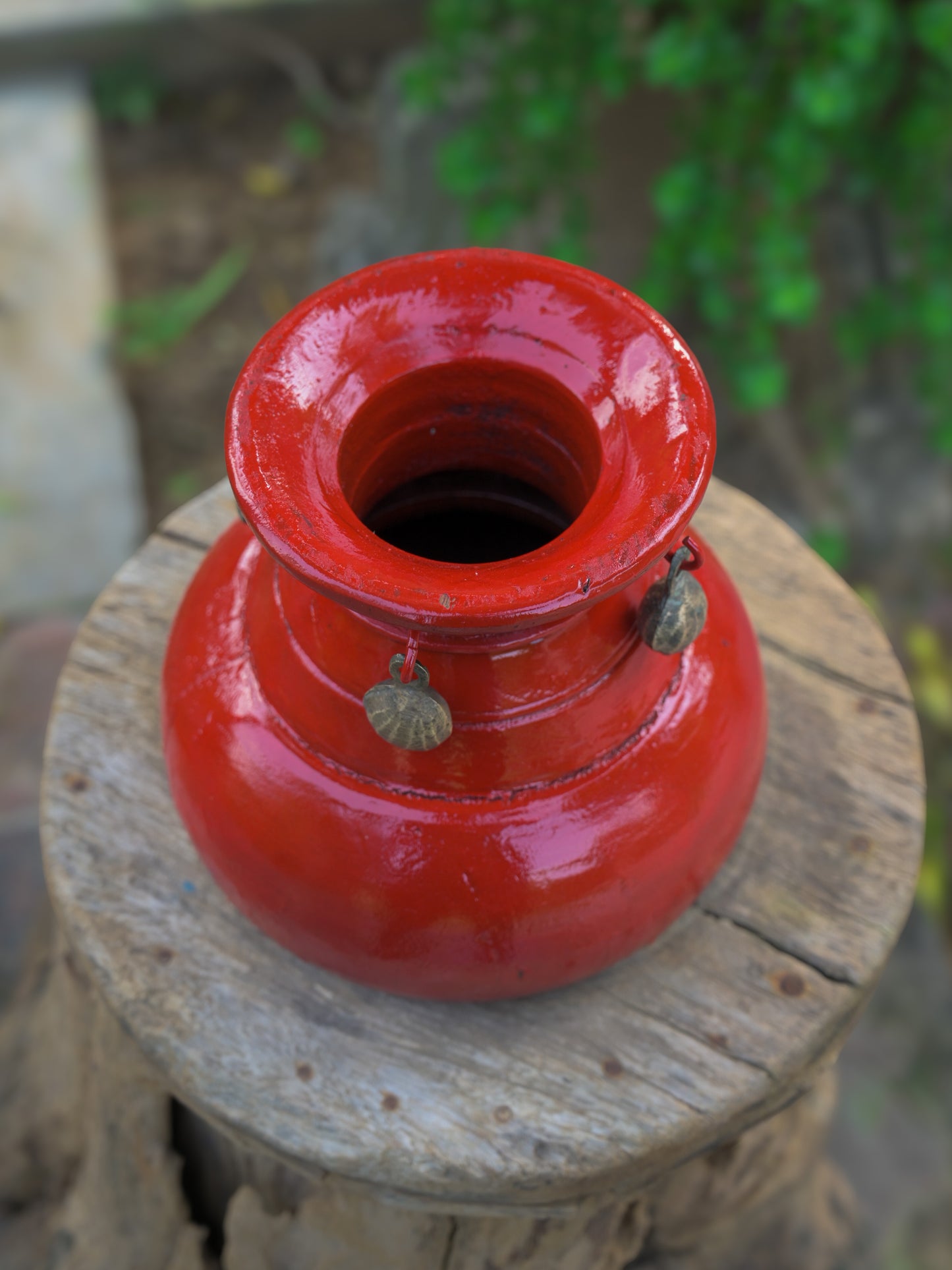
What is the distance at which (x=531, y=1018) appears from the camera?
137 cm

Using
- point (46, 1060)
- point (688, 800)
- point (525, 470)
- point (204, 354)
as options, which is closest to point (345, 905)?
point (688, 800)

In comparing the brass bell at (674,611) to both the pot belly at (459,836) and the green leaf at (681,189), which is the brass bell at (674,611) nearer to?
the pot belly at (459,836)

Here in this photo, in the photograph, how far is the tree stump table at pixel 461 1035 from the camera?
4.27ft

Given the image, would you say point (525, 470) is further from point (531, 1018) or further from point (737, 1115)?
point (737, 1115)

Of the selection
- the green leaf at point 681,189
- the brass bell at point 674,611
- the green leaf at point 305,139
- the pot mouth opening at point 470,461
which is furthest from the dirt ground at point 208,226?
the brass bell at point 674,611

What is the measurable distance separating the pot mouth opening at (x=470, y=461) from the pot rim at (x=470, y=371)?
19 millimetres

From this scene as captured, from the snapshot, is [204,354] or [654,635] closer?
[654,635]

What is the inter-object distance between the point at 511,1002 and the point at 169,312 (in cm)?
300

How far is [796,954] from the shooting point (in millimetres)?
1429

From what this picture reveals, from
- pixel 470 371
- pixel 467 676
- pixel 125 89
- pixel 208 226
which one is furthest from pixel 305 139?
pixel 467 676

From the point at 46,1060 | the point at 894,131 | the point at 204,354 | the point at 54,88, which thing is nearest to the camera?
the point at 46,1060

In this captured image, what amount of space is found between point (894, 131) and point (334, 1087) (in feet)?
7.22

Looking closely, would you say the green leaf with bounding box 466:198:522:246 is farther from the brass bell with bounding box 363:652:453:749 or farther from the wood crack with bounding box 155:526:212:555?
the brass bell with bounding box 363:652:453:749

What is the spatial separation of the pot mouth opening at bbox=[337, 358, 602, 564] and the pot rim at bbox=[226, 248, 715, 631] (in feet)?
0.06
